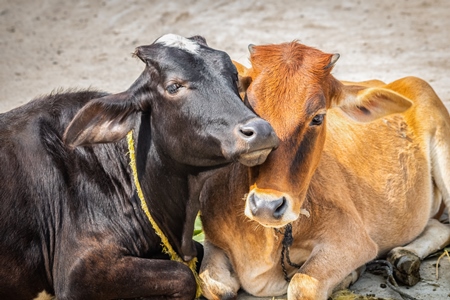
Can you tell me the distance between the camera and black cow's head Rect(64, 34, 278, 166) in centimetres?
495

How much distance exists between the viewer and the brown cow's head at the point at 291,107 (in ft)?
16.8

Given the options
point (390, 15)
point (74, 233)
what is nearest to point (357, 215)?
point (74, 233)

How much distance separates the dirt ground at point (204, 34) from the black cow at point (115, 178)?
155 inches

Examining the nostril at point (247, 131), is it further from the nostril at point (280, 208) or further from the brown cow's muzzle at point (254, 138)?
the nostril at point (280, 208)

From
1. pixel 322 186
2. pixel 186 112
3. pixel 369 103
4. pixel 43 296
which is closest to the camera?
pixel 186 112

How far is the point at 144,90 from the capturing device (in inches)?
213

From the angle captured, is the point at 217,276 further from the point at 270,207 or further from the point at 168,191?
the point at 270,207

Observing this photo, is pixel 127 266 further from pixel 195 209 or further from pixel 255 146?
pixel 255 146

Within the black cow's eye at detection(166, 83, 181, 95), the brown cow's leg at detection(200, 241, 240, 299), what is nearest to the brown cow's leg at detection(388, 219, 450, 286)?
the brown cow's leg at detection(200, 241, 240, 299)

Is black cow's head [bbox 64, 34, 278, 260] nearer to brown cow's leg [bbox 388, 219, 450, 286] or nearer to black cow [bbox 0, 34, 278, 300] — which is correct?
black cow [bbox 0, 34, 278, 300]

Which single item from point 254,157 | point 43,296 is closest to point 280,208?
point 254,157

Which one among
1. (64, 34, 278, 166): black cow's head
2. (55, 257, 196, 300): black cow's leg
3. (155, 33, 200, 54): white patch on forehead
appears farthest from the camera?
(55, 257, 196, 300): black cow's leg

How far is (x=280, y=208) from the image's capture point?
5059 mm

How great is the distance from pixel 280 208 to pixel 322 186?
1.13m
